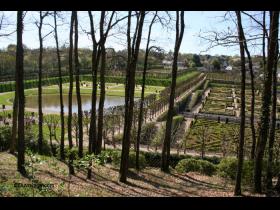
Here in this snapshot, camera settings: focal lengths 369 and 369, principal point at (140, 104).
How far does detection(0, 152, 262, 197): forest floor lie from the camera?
1007 cm

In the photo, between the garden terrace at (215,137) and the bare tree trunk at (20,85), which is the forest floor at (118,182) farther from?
the garden terrace at (215,137)

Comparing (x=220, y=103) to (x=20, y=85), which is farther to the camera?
(x=220, y=103)

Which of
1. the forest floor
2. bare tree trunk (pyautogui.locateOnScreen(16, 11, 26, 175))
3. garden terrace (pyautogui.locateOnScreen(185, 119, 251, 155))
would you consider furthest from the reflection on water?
bare tree trunk (pyautogui.locateOnScreen(16, 11, 26, 175))

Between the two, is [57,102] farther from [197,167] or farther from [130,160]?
[197,167]

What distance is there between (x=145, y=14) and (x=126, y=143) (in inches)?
184

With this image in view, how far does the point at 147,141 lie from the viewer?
31.3 meters

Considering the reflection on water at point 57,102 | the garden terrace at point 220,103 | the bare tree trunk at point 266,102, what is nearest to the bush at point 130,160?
the bare tree trunk at point 266,102

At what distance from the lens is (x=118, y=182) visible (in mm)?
12617

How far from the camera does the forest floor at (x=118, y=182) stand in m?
10.1

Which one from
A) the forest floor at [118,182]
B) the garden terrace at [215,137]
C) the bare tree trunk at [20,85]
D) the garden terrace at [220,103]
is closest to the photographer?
the forest floor at [118,182]

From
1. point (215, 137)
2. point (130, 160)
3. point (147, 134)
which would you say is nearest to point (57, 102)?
point (147, 134)

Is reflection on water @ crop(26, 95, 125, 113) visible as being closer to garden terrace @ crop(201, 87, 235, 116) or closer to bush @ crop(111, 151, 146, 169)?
garden terrace @ crop(201, 87, 235, 116)
